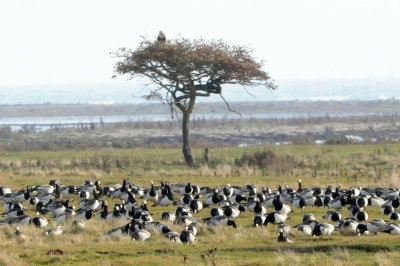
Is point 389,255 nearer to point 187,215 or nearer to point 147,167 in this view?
point 187,215

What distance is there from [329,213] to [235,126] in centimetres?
8619

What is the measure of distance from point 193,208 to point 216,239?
761 centimetres

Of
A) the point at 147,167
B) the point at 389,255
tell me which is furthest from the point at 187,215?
the point at 147,167

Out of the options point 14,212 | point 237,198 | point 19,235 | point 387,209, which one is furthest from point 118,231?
point 387,209

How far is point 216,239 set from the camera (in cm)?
2566

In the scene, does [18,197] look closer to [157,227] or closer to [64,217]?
[64,217]

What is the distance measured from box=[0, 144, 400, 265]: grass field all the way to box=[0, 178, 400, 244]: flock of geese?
1.53 feet

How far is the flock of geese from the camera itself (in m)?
26.2

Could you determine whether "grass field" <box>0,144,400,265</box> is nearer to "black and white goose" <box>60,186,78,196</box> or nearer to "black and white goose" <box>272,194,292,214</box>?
"black and white goose" <box>272,194,292,214</box>

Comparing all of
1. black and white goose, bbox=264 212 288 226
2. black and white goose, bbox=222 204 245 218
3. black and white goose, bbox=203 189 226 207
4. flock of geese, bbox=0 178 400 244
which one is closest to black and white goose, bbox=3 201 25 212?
flock of geese, bbox=0 178 400 244

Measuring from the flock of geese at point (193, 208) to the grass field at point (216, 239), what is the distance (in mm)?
465

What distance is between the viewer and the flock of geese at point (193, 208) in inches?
1032

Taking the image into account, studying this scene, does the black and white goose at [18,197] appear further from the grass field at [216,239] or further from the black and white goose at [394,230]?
the black and white goose at [394,230]

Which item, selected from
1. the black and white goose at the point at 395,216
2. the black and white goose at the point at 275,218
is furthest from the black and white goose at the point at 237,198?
the black and white goose at the point at 395,216
